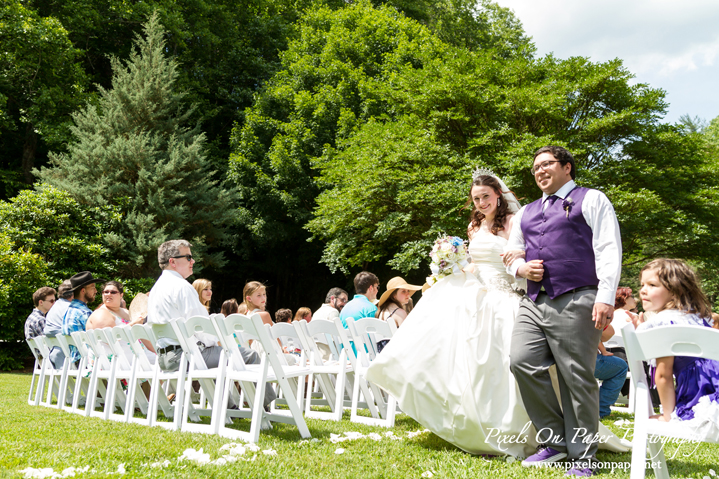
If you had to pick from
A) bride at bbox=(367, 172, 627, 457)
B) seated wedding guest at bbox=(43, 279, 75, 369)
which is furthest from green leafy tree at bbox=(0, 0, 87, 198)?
bride at bbox=(367, 172, 627, 457)

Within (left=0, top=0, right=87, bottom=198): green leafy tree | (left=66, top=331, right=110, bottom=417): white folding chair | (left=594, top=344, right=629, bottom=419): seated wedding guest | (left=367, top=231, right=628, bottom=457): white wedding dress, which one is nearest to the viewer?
(left=367, top=231, right=628, bottom=457): white wedding dress

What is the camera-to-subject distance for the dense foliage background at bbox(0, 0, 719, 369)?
51.5 feet

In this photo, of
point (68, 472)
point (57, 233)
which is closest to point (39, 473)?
point (68, 472)

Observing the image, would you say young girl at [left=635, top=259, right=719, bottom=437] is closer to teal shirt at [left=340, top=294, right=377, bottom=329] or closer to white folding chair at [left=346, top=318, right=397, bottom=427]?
white folding chair at [left=346, top=318, right=397, bottom=427]

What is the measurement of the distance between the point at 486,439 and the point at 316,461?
1174 millimetres

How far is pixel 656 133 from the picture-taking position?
53.2 ft

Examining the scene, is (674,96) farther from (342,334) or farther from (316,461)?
(316,461)

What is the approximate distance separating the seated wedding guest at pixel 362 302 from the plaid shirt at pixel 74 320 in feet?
11.9

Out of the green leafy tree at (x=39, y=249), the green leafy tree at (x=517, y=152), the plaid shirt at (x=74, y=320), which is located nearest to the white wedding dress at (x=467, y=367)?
the plaid shirt at (x=74, y=320)

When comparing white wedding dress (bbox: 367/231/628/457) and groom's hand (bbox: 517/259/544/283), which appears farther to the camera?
white wedding dress (bbox: 367/231/628/457)

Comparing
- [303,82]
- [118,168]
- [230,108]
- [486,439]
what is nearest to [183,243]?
[486,439]

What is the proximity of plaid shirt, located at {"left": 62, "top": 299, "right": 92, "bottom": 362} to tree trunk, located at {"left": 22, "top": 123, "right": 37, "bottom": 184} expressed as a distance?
15538 mm

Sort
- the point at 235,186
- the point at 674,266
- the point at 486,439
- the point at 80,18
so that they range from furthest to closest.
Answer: the point at 235,186 → the point at 80,18 → the point at 486,439 → the point at 674,266

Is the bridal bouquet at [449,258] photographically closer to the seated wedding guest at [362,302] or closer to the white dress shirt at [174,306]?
the white dress shirt at [174,306]
